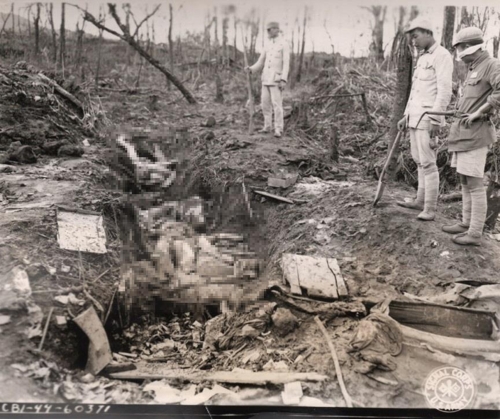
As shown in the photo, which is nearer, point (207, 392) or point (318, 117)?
point (207, 392)

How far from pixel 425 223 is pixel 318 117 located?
103cm

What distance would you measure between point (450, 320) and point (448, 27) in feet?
5.91

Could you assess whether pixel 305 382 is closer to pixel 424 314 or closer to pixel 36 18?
pixel 424 314

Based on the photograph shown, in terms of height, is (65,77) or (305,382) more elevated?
(65,77)

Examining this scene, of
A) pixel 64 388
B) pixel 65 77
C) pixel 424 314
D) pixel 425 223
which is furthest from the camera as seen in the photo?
pixel 65 77

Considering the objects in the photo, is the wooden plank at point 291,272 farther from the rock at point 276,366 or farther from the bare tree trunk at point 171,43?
the bare tree trunk at point 171,43

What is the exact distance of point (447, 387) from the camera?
265cm

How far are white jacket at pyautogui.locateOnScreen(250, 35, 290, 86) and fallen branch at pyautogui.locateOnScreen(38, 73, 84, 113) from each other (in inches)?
47.4

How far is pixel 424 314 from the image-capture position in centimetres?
270

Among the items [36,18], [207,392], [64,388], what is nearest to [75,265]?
[64,388]

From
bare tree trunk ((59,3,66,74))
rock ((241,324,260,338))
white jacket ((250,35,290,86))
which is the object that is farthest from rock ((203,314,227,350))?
bare tree trunk ((59,3,66,74))

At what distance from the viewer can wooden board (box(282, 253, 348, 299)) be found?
9.08 ft

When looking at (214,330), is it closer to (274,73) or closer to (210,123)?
(210,123)

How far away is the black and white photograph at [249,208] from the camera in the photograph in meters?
2.62
